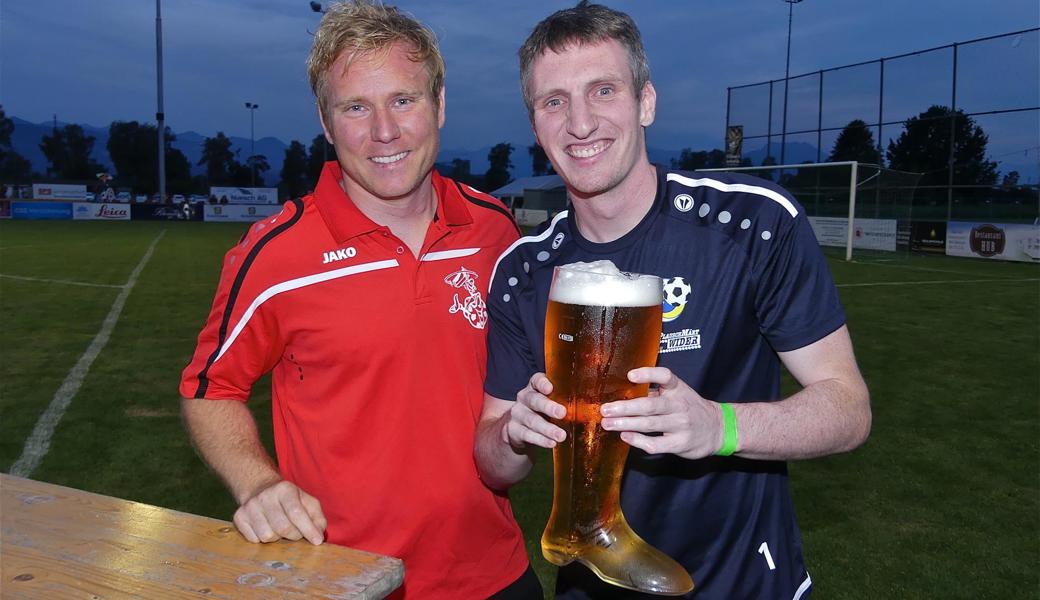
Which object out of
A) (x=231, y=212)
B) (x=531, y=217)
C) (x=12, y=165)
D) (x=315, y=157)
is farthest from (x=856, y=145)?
(x=12, y=165)

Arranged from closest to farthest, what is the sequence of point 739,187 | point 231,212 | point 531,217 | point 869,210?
point 739,187 < point 869,210 < point 531,217 < point 231,212

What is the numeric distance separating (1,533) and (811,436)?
1.60 metres

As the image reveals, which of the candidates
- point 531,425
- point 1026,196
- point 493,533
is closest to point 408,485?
point 493,533

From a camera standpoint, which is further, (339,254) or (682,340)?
(339,254)

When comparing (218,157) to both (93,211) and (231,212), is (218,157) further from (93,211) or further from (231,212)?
(93,211)

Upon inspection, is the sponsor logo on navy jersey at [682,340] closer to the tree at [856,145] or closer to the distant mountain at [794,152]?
the tree at [856,145]

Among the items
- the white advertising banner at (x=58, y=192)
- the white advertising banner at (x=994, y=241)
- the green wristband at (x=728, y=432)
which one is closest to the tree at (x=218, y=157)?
the white advertising banner at (x=58, y=192)

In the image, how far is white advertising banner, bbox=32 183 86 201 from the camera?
51.3 metres

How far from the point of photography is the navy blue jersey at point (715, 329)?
189cm

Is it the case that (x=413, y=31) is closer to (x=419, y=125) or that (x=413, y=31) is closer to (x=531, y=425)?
(x=419, y=125)

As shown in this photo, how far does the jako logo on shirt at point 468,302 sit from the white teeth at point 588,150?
1.99ft

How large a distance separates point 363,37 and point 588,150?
2.61ft

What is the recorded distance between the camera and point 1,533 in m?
1.57

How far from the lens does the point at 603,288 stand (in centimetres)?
133
